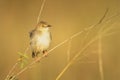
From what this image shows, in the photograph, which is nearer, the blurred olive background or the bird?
the bird

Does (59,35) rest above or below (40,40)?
below

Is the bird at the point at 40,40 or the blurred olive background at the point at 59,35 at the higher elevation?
the bird at the point at 40,40

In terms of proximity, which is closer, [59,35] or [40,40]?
[40,40]

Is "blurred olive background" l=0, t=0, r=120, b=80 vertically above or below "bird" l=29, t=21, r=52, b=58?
below

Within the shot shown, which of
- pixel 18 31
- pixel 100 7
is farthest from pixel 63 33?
pixel 100 7

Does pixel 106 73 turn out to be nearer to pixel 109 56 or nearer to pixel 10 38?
pixel 109 56

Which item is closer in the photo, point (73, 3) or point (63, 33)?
point (63, 33)

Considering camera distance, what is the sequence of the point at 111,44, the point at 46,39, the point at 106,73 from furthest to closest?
the point at 111,44 → the point at 106,73 → the point at 46,39

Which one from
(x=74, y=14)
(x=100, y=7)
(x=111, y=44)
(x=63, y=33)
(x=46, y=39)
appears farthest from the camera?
(x=100, y=7)
